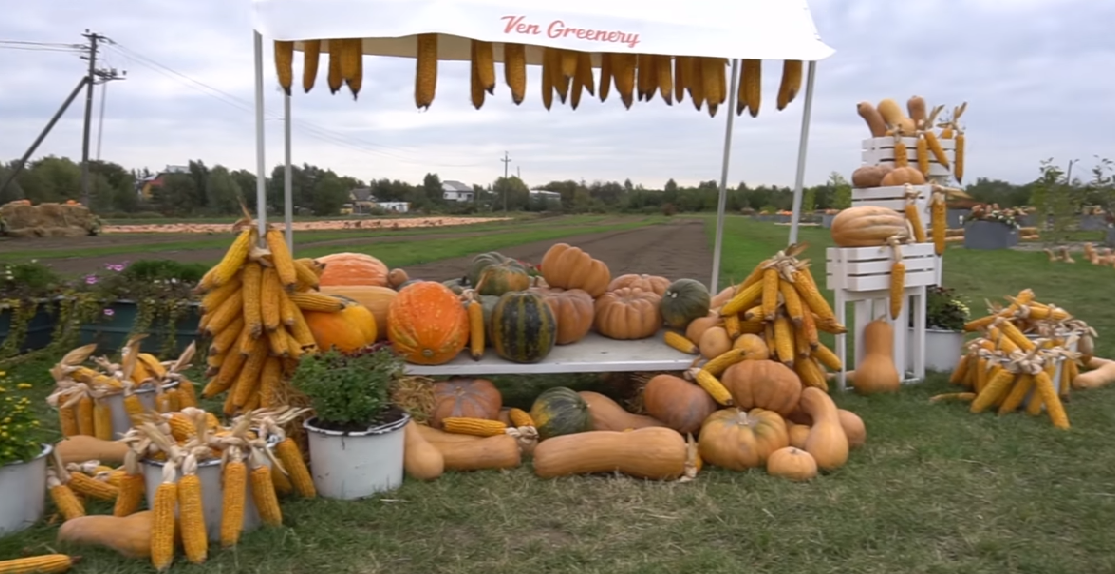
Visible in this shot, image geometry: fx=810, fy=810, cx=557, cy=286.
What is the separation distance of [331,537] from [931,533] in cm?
280

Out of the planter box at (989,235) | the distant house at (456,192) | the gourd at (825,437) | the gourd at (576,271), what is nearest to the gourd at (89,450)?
the gourd at (576,271)

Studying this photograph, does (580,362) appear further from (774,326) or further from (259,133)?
(259,133)

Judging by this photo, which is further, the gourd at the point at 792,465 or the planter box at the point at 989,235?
the planter box at the point at 989,235

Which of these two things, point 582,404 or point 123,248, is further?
point 123,248

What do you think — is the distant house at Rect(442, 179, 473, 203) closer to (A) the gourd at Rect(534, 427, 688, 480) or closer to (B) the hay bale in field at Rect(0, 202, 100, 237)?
(B) the hay bale in field at Rect(0, 202, 100, 237)

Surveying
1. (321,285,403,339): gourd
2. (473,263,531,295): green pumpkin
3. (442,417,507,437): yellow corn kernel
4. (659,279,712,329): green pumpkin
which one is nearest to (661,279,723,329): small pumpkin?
(659,279,712,329): green pumpkin

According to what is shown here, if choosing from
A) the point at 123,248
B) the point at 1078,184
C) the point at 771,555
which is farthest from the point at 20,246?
the point at 1078,184

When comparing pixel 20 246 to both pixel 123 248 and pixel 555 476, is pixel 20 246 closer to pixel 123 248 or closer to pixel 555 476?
pixel 123 248

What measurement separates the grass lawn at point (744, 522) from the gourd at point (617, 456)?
0.25 feet

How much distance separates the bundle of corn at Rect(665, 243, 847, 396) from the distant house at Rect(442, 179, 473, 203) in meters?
56.9

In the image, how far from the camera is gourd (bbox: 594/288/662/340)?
19.8ft

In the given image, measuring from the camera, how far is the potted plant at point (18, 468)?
367cm

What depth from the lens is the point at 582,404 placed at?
511 cm

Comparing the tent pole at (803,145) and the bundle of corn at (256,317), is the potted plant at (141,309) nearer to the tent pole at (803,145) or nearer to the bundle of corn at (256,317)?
the bundle of corn at (256,317)
